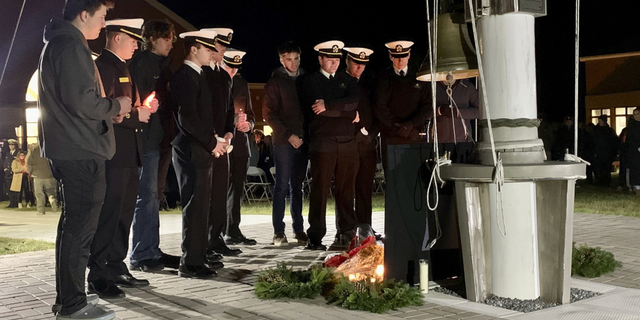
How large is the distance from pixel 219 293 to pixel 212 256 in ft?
4.59

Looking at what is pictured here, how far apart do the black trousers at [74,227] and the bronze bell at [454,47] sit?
2.54 meters

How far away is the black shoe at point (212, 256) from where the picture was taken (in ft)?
21.4

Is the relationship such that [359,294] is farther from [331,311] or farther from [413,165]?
[413,165]

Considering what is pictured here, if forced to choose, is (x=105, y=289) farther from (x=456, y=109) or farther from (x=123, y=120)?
(x=456, y=109)

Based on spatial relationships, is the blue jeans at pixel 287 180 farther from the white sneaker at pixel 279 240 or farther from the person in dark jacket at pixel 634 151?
the person in dark jacket at pixel 634 151

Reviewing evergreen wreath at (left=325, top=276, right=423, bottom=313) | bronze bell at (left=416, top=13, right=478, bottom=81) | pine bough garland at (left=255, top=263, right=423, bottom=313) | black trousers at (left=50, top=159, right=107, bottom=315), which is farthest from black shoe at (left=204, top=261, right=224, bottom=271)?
bronze bell at (left=416, top=13, right=478, bottom=81)

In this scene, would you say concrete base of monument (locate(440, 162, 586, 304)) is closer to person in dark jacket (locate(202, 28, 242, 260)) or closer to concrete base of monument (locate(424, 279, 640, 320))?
concrete base of monument (locate(424, 279, 640, 320))

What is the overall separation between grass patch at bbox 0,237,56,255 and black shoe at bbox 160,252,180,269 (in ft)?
6.04

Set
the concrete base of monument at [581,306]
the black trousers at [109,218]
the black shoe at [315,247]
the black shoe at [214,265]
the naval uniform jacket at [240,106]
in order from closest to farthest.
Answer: the concrete base of monument at [581,306], the black trousers at [109,218], the black shoe at [214,265], the black shoe at [315,247], the naval uniform jacket at [240,106]

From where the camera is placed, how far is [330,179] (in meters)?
7.76

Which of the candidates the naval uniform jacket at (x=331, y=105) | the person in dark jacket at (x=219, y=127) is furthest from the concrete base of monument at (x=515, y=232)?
the naval uniform jacket at (x=331, y=105)

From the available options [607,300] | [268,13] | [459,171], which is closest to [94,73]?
[459,171]

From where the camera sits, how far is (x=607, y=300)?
4.78m

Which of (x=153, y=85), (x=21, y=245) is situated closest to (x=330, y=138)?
(x=153, y=85)
